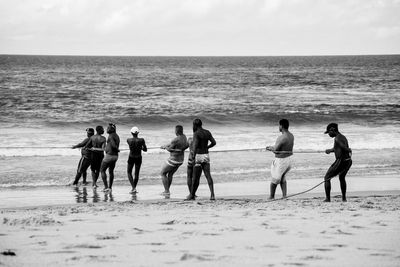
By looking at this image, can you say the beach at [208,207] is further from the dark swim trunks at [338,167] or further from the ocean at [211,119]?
the dark swim trunks at [338,167]

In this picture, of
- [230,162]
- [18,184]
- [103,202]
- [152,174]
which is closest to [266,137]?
[230,162]

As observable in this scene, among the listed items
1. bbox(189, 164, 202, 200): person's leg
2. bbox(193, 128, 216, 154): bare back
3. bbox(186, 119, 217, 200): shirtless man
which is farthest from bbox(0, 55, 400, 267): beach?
bbox(193, 128, 216, 154): bare back

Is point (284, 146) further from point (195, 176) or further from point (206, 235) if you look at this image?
point (206, 235)

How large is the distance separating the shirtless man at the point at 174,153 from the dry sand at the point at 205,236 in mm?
2167

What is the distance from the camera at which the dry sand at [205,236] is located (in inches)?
238

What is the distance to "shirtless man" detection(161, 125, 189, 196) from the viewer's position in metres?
11.9

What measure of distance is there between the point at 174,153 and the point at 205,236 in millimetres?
4934

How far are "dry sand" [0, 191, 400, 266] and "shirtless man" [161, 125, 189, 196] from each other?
2167mm

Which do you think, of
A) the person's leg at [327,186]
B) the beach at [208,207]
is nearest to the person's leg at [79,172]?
the beach at [208,207]

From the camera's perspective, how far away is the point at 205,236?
711 cm

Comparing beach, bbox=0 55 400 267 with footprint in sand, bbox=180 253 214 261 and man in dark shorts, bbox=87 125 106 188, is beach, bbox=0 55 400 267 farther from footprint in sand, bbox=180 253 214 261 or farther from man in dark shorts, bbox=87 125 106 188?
man in dark shorts, bbox=87 125 106 188

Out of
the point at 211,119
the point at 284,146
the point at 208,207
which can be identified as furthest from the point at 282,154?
the point at 211,119

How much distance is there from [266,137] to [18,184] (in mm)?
12940

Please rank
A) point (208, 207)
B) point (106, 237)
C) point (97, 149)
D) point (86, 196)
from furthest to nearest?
point (97, 149) → point (86, 196) → point (208, 207) → point (106, 237)
